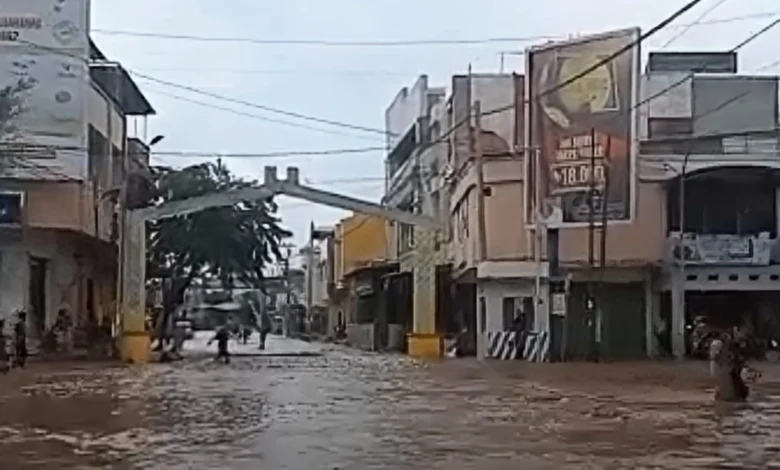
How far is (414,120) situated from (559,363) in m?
33.4

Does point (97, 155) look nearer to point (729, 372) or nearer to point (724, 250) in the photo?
point (724, 250)

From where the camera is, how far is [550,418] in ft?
66.0

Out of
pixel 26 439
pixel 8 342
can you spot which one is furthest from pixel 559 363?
pixel 26 439

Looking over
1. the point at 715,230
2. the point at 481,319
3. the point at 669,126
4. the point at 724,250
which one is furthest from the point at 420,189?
the point at 724,250

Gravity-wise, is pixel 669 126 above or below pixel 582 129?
above

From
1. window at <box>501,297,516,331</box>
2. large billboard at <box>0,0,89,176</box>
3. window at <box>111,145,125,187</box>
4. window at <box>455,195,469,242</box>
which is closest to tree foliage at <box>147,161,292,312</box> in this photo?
window at <box>111,145,125,187</box>

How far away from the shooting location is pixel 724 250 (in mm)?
44562

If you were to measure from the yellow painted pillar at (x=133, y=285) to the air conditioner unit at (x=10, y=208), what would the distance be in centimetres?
447

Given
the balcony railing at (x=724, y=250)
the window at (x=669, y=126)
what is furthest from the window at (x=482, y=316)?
the window at (x=669, y=126)

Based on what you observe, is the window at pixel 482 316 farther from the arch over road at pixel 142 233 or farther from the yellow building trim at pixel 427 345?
the arch over road at pixel 142 233

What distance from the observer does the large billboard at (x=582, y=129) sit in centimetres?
3934

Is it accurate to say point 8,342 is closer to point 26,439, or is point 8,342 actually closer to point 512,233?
point 512,233

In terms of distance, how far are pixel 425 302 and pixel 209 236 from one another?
14.3m

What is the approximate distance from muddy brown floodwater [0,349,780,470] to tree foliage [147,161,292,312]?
2792 cm
